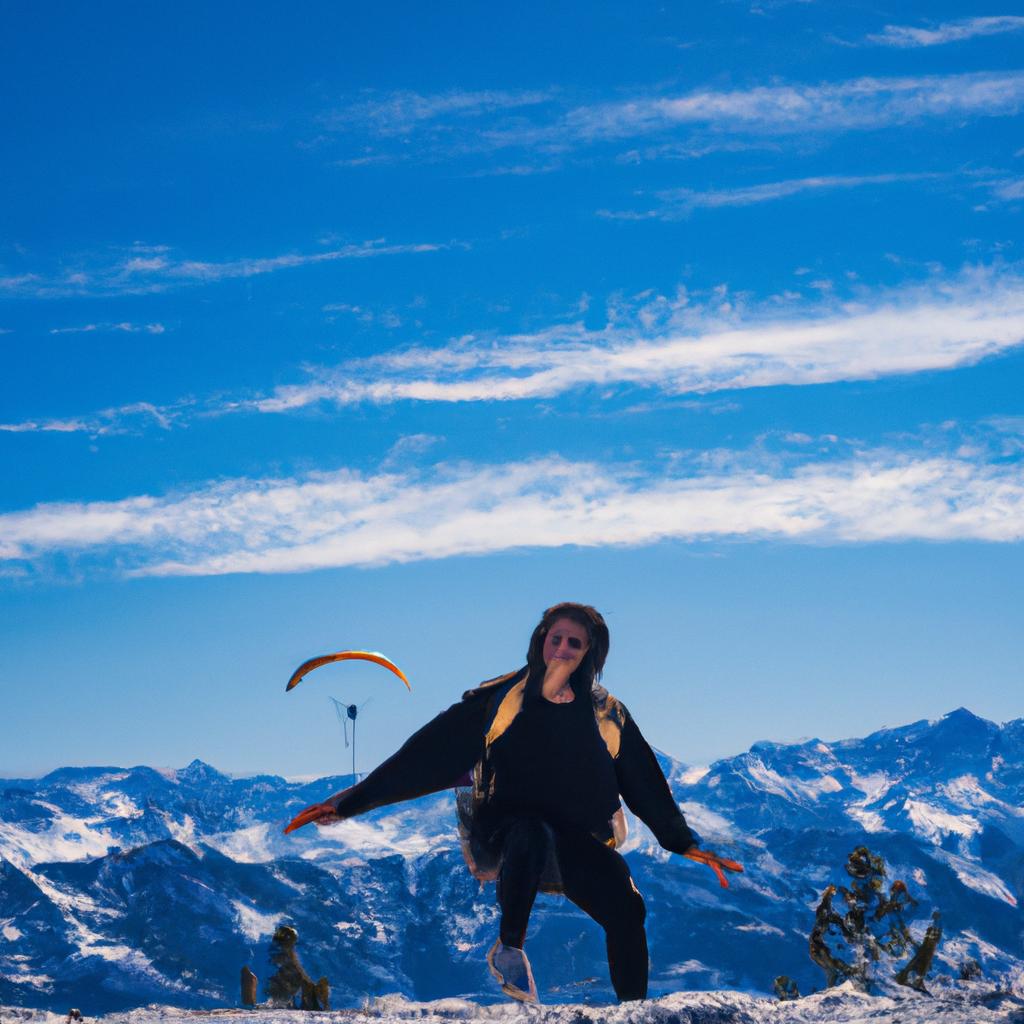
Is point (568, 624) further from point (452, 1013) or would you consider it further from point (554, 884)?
point (452, 1013)

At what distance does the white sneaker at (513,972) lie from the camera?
12875 mm

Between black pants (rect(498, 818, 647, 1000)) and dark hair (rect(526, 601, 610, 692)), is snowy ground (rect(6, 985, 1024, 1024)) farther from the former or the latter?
dark hair (rect(526, 601, 610, 692))

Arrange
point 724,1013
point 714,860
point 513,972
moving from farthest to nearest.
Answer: point 714,860 < point 513,972 < point 724,1013

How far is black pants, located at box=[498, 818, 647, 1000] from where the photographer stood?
531 inches

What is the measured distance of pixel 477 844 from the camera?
1419 centimetres

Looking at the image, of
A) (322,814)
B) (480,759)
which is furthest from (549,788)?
(322,814)

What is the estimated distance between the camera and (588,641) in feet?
48.9

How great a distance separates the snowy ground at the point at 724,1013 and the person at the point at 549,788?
0.94m

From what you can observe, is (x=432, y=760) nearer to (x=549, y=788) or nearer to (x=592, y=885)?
(x=549, y=788)

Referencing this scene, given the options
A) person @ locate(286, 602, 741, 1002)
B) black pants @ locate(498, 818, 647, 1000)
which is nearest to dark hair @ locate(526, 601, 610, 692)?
person @ locate(286, 602, 741, 1002)

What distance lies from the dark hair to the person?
1 cm

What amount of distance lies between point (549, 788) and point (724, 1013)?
322 centimetres

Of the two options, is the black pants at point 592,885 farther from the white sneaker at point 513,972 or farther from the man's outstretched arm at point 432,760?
the man's outstretched arm at point 432,760

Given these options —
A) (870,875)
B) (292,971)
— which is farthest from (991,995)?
(292,971)
